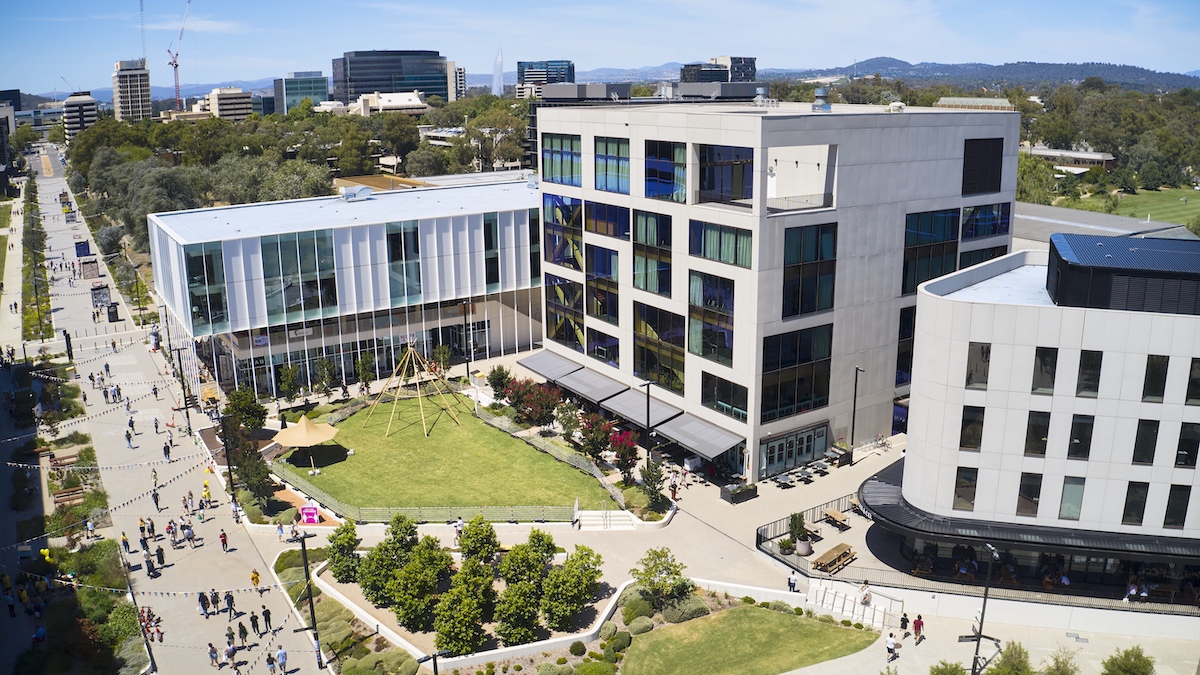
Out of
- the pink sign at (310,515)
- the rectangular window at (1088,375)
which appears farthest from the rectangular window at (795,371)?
the pink sign at (310,515)

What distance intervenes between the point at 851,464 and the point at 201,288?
4752cm

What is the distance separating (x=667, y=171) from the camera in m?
55.5

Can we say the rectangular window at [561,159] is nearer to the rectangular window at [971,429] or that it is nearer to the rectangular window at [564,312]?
the rectangular window at [564,312]

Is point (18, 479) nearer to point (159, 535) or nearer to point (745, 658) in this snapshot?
point (159, 535)

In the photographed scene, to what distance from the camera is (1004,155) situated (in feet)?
195

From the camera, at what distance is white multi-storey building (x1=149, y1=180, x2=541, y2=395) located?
6606 centimetres

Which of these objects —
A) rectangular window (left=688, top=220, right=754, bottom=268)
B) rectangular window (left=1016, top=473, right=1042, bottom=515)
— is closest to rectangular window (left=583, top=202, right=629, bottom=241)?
rectangular window (left=688, top=220, right=754, bottom=268)

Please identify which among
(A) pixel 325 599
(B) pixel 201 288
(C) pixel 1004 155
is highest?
(C) pixel 1004 155

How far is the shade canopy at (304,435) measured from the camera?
56594mm

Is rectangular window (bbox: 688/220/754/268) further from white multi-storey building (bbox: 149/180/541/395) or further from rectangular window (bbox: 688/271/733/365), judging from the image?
white multi-storey building (bbox: 149/180/541/395)

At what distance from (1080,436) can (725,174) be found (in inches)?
1108

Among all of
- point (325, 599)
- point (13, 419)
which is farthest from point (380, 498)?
point (13, 419)

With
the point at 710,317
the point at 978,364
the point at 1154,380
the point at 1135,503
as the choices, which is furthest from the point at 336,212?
the point at 1135,503

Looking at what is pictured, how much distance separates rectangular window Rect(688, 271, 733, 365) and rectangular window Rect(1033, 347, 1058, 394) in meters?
17.8
